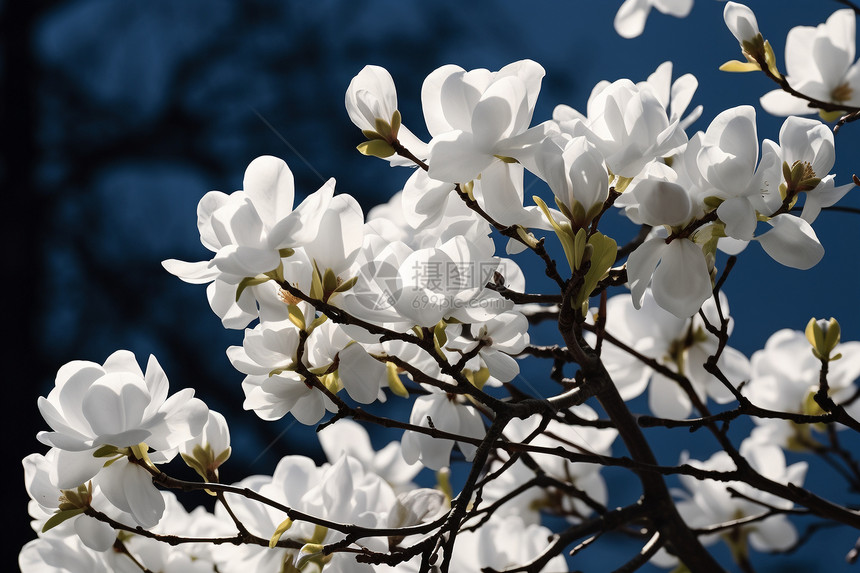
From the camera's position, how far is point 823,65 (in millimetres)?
531

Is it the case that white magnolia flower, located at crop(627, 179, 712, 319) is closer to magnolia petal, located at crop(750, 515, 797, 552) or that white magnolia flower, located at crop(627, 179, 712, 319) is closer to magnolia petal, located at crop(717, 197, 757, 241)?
magnolia petal, located at crop(717, 197, 757, 241)

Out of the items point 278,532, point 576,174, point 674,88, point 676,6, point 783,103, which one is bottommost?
point 278,532

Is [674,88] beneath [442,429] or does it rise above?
above

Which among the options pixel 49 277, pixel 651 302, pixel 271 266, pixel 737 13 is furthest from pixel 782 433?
pixel 49 277

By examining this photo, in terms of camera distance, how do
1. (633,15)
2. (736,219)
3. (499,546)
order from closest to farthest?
(736,219) < (499,546) < (633,15)

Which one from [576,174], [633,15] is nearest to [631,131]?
[576,174]

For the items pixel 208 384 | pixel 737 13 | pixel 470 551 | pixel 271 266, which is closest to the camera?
pixel 271 266

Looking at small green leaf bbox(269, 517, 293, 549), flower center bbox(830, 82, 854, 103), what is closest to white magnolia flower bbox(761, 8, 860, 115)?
flower center bbox(830, 82, 854, 103)

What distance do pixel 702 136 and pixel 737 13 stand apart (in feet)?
0.46

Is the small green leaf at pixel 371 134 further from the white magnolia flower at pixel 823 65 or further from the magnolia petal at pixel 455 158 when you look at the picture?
the white magnolia flower at pixel 823 65

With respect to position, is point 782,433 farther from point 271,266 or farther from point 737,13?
point 271,266

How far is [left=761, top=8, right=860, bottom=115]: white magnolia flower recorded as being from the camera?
53 cm

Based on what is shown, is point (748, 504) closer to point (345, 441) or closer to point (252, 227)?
point (345, 441)

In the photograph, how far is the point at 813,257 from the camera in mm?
311
